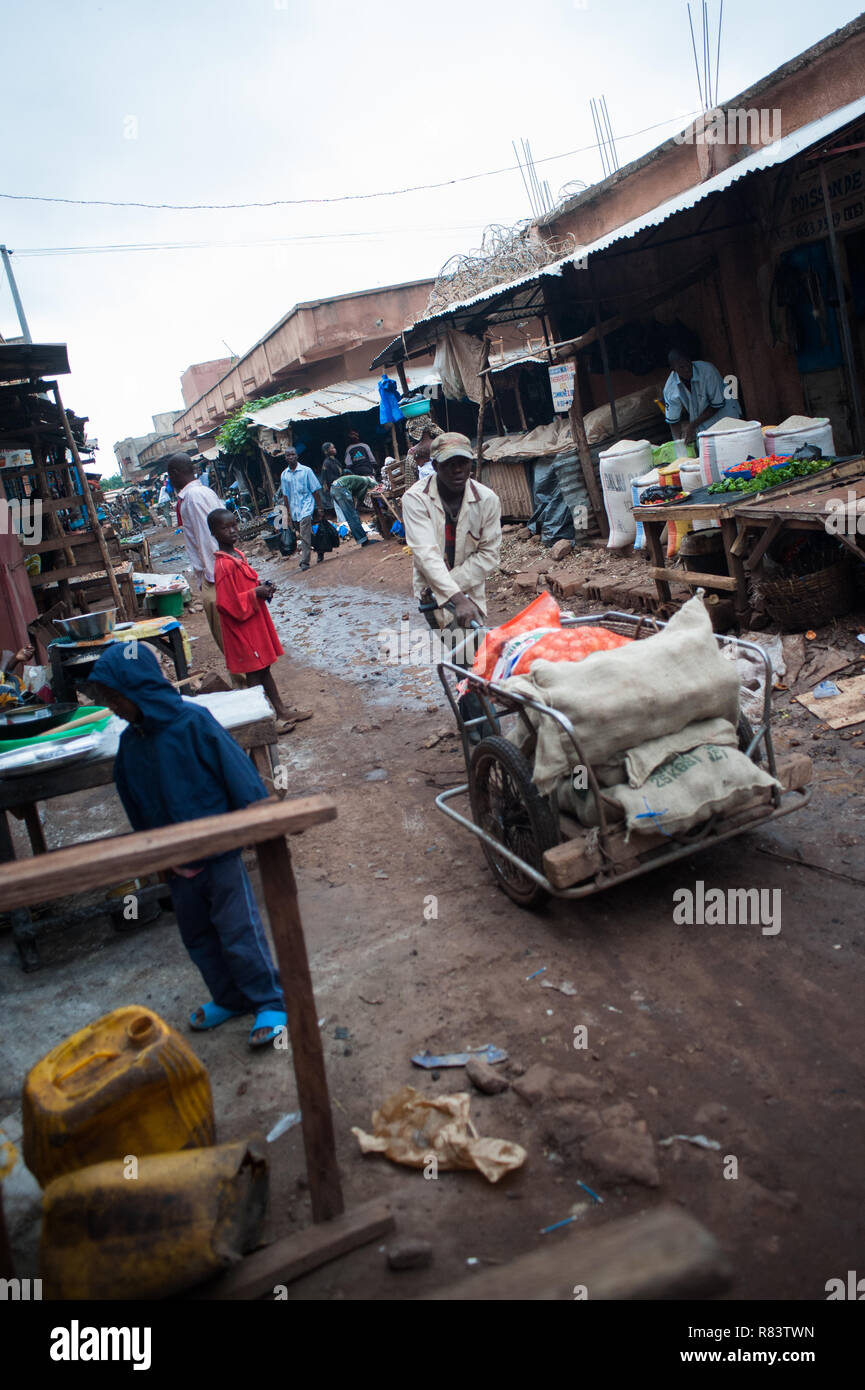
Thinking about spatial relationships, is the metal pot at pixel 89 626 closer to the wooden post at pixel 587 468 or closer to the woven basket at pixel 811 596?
the woven basket at pixel 811 596

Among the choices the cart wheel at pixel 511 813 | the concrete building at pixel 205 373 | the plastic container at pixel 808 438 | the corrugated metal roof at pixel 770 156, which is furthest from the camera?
the concrete building at pixel 205 373

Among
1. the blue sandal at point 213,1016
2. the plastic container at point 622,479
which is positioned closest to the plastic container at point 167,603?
the plastic container at point 622,479

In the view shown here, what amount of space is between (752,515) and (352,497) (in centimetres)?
1343

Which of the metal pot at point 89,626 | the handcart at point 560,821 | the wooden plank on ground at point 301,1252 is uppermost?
the metal pot at point 89,626

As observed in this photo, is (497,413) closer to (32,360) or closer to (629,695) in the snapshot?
(32,360)

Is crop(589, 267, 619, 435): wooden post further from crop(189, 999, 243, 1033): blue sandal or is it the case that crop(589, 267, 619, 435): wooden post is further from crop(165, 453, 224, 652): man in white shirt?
crop(189, 999, 243, 1033): blue sandal

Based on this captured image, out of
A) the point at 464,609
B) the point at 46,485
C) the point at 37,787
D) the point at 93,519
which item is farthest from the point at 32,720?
the point at 46,485

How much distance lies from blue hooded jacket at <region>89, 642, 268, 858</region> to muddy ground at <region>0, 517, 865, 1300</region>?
916mm

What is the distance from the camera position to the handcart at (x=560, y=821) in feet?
11.5

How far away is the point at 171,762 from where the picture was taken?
3418mm

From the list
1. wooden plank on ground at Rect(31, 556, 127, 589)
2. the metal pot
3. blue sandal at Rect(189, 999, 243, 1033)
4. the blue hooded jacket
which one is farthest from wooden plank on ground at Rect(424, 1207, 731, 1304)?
wooden plank on ground at Rect(31, 556, 127, 589)

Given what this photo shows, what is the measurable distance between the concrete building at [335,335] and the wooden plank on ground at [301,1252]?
83.9 feet

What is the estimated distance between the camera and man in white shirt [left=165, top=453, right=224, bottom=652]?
834 centimetres
